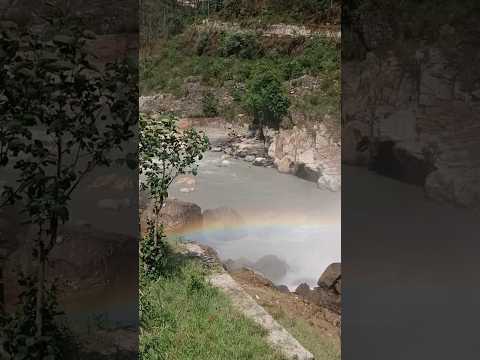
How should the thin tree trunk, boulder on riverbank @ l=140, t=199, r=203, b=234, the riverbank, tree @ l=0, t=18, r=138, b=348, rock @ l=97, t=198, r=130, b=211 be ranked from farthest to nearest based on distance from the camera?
1. boulder on riverbank @ l=140, t=199, r=203, b=234
2. the riverbank
3. rock @ l=97, t=198, r=130, b=211
4. the thin tree trunk
5. tree @ l=0, t=18, r=138, b=348

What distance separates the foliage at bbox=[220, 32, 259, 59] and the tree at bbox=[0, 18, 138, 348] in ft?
2.25

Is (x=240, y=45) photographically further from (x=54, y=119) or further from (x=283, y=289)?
(x=283, y=289)

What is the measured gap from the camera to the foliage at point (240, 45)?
12.8 ft

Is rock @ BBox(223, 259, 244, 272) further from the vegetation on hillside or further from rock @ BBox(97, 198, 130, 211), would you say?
the vegetation on hillside

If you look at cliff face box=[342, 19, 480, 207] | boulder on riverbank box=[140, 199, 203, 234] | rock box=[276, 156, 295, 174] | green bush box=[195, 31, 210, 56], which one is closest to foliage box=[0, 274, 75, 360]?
boulder on riverbank box=[140, 199, 203, 234]

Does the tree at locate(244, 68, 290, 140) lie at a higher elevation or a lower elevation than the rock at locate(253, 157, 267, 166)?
higher

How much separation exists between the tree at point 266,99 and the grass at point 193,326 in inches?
39.8

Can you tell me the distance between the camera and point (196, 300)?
3822mm

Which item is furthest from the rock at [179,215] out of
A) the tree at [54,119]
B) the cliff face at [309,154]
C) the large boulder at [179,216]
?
the cliff face at [309,154]

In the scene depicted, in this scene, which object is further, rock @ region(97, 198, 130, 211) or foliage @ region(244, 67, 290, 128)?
foliage @ region(244, 67, 290, 128)

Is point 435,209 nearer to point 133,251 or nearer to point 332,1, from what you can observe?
point 332,1

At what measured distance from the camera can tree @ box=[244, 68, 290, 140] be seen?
12.9ft

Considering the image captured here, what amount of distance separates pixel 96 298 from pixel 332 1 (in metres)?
2.20

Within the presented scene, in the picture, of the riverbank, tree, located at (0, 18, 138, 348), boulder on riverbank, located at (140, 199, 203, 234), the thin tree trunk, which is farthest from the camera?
boulder on riverbank, located at (140, 199, 203, 234)
